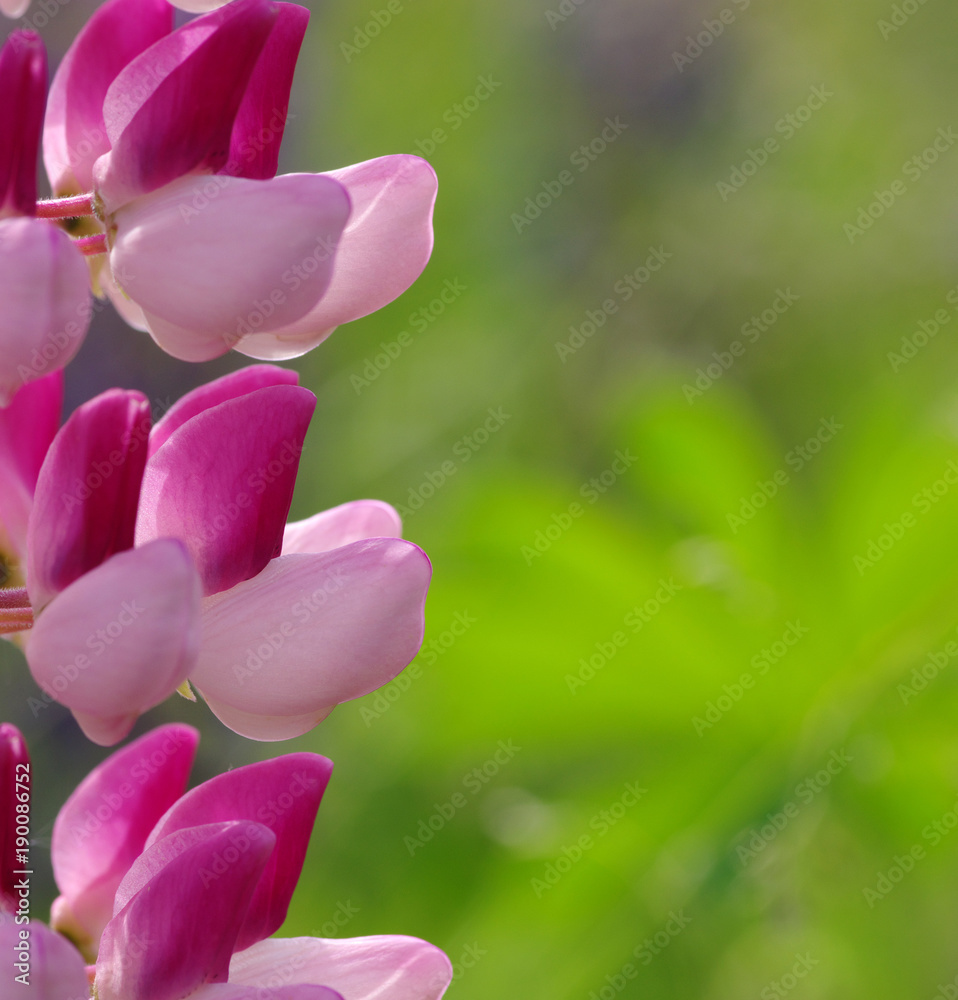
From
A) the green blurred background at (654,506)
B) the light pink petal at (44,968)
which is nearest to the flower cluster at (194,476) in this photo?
A: the light pink petal at (44,968)

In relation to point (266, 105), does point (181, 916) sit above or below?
below

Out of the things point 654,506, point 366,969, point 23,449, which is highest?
point 23,449

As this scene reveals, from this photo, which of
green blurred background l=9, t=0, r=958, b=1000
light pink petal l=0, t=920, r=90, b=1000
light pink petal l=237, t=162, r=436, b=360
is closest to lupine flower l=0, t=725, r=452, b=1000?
light pink petal l=0, t=920, r=90, b=1000

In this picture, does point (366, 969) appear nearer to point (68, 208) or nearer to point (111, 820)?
point (111, 820)

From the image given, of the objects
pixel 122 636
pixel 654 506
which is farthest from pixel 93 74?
pixel 654 506

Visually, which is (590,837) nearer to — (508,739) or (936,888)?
(508,739)

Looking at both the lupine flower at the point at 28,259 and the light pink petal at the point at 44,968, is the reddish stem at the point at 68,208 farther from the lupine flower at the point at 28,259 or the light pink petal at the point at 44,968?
the light pink petal at the point at 44,968

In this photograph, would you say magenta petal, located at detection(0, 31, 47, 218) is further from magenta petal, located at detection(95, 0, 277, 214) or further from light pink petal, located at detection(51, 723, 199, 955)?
light pink petal, located at detection(51, 723, 199, 955)
